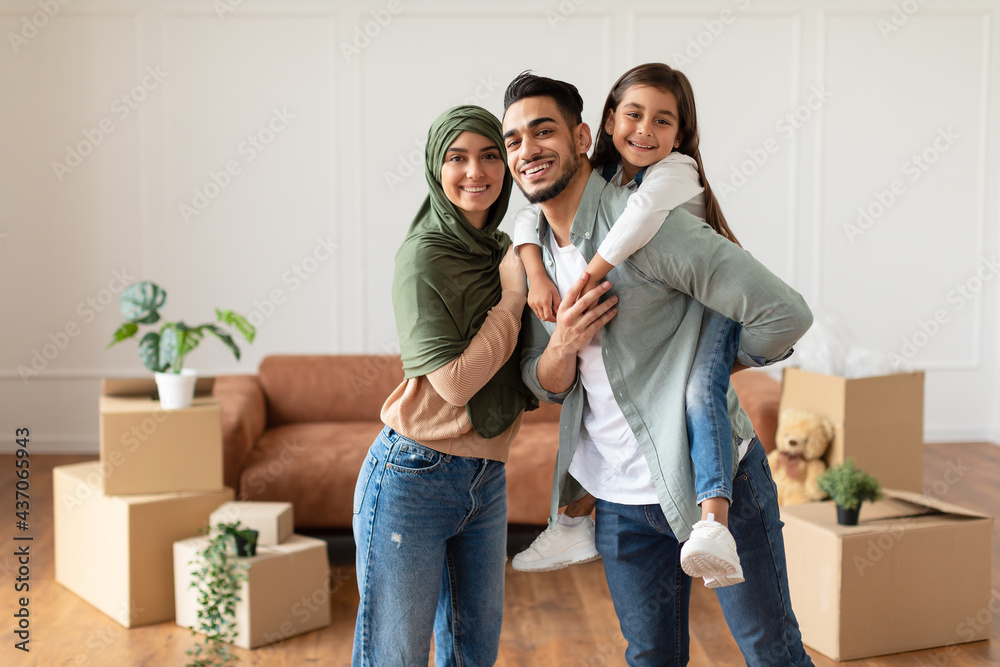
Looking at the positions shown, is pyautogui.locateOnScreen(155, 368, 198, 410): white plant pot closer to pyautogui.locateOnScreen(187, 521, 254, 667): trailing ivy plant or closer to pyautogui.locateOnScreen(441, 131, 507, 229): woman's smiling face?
pyautogui.locateOnScreen(187, 521, 254, 667): trailing ivy plant

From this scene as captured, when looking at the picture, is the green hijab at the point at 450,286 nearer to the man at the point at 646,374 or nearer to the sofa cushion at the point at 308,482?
the man at the point at 646,374

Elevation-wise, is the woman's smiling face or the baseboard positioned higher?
the woman's smiling face

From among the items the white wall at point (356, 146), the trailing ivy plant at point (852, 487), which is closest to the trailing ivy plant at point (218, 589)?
the trailing ivy plant at point (852, 487)

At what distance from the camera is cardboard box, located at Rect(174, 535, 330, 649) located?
2.48 meters

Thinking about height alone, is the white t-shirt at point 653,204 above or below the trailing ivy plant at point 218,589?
above

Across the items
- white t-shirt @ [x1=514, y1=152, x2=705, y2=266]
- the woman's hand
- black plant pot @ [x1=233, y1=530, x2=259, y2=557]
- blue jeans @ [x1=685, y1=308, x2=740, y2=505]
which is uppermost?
white t-shirt @ [x1=514, y1=152, x2=705, y2=266]

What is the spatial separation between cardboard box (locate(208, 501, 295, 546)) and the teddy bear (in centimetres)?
168

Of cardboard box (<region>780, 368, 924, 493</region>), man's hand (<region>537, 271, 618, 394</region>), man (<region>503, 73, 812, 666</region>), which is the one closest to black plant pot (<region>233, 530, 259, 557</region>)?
man (<region>503, 73, 812, 666</region>)

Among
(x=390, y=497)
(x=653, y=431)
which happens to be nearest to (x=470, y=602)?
(x=390, y=497)

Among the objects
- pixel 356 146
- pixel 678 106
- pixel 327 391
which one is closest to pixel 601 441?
pixel 678 106

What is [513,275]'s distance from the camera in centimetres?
154

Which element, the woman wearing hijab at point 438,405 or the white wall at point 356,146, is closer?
the woman wearing hijab at point 438,405

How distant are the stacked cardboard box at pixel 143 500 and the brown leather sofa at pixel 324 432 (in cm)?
23

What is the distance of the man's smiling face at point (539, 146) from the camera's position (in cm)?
137
